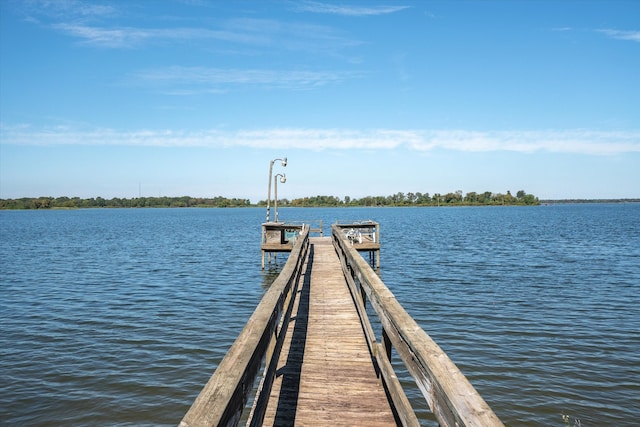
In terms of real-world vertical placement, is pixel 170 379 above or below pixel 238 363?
below

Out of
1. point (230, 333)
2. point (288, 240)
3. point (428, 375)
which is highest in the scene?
point (428, 375)

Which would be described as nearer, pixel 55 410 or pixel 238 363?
pixel 238 363

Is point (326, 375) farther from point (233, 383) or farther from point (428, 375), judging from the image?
point (233, 383)

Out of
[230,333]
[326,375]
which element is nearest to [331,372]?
[326,375]

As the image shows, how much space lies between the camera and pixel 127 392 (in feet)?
28.1

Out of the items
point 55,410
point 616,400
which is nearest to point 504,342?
point 616,400

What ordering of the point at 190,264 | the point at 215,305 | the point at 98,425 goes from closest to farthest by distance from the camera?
the point at 98,425, the point at 215,305, the point at 190,264

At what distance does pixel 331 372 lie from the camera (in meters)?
5.24

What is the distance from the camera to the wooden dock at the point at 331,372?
220cm

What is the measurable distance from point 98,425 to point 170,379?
1.83m

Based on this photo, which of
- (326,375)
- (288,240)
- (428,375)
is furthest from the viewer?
(288,240)

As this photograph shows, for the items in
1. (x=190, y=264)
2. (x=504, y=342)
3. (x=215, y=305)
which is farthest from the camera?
(x=190, y=264)

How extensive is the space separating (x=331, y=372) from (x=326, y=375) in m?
0.11

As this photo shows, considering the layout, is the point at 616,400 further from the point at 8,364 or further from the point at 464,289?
the point at 8,364
